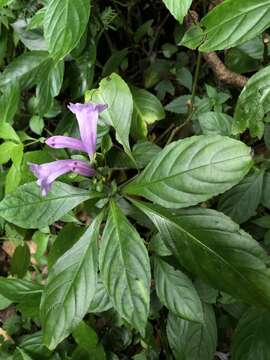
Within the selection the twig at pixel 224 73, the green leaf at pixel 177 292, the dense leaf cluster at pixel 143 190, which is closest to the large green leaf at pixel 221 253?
the dense leaf cluster at pixel 143 190

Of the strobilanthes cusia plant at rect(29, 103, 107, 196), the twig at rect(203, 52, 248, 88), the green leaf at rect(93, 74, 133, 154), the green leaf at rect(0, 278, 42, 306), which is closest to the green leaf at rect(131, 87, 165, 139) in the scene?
the twig at rect(203, 52, 248, 88)

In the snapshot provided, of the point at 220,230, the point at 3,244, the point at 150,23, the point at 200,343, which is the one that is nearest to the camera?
the point at 220,230

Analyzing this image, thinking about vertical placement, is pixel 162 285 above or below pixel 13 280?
above

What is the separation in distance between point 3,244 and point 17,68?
79cm

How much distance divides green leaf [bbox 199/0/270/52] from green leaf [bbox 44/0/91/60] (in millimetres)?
272

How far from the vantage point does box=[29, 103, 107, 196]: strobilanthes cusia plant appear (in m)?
Result: 0.89

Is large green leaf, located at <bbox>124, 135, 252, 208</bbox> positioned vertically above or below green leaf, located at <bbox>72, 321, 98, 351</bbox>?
above

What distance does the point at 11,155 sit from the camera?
1282mm

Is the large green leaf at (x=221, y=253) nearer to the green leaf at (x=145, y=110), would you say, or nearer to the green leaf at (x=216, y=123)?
the green leaf at (x=216, y=123)

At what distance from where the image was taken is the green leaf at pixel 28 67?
4.72 ft

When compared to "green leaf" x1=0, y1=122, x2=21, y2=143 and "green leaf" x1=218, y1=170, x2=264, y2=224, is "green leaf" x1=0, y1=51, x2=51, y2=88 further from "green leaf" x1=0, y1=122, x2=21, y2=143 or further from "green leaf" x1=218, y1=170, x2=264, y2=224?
"green leaf" x1=218, y1=170, x2=264, y2=224

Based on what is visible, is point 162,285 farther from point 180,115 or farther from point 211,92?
point 180,115

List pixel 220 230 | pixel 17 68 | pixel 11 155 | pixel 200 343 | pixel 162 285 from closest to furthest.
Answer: pixel 220 230
pixel 162 285
pixel 200 343
pixel 11 155
pixel 17 68

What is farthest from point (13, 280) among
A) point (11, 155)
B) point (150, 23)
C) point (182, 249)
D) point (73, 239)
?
point (150, 23)
